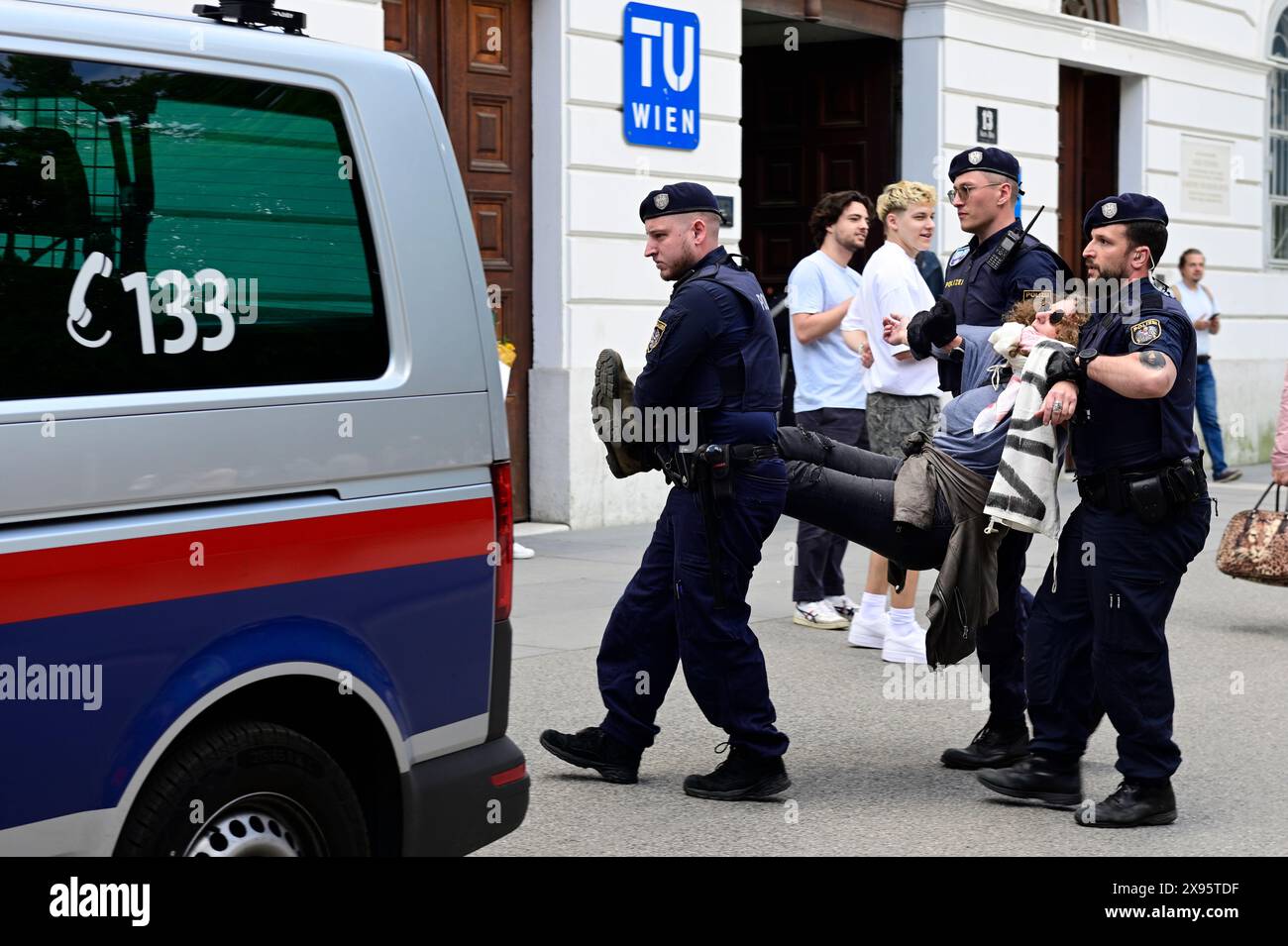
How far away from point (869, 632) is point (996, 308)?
228cm

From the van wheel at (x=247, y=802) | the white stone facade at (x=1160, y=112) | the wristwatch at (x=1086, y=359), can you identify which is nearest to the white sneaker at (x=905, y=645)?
the wristwatch at (x=1086, y=359)

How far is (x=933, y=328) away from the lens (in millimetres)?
5898

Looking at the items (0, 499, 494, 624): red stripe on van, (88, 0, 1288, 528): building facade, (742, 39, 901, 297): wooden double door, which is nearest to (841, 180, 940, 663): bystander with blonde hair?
(88, 0, 1288, 528): building facade

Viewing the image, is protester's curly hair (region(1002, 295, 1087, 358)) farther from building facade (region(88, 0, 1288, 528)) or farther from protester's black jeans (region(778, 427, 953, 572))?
building facade (region(88, 0, 1288, 528))

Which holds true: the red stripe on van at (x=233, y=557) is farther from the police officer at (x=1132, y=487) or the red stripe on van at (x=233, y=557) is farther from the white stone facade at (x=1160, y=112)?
the white stone facade at (x=1160, y=112)

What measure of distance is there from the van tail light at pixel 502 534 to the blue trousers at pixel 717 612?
1.56m

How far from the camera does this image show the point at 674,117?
12391mm

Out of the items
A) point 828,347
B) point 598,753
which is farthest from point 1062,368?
point 828,347

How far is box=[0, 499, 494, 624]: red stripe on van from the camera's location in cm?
300

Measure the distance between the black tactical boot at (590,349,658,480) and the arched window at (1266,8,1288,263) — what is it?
1604cm

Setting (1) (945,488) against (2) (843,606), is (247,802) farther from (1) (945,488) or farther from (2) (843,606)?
(2) (843,606)

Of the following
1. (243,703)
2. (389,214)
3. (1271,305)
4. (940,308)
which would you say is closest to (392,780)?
(243,703)

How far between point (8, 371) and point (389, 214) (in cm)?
96
